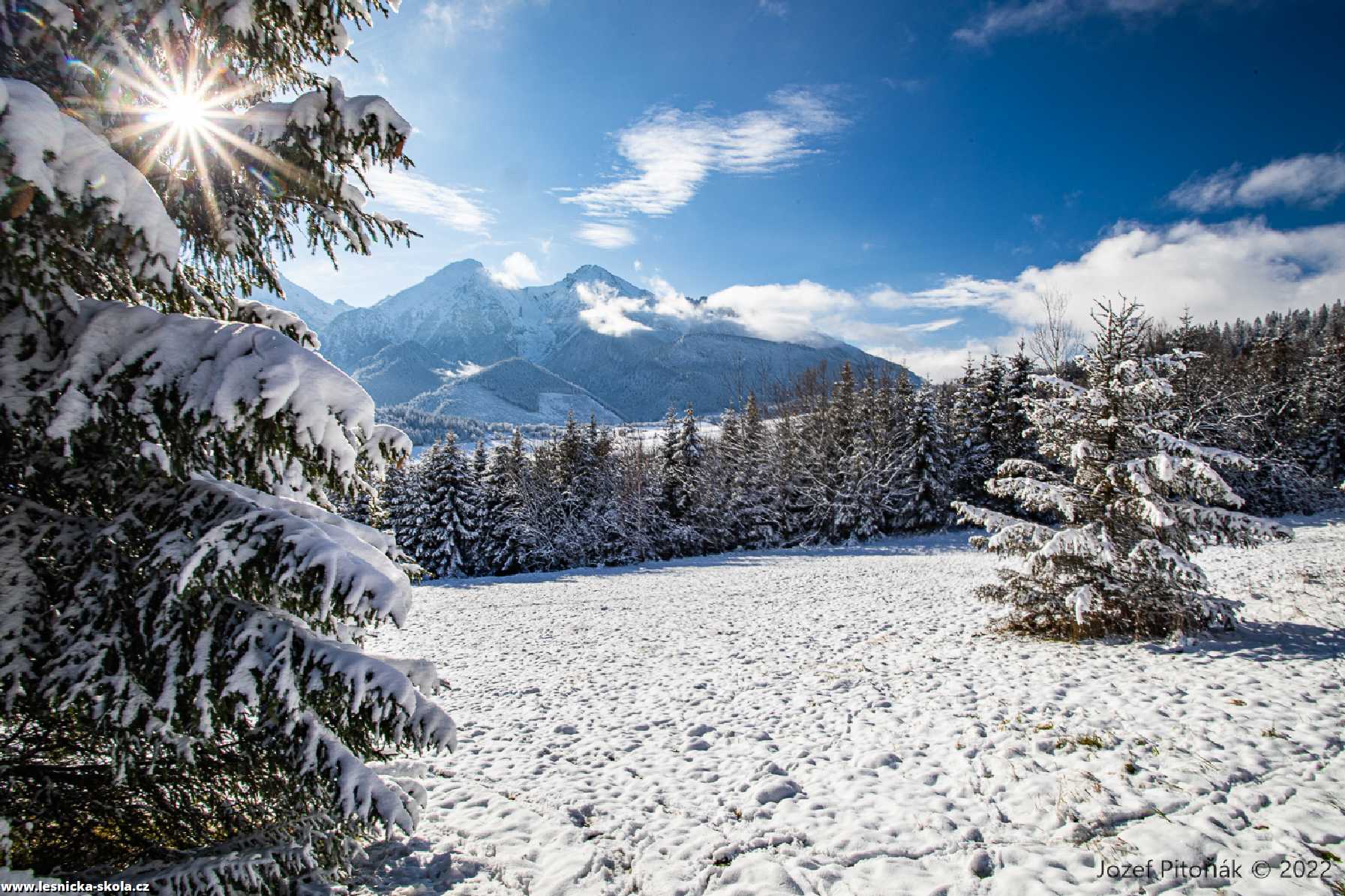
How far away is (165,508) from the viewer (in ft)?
8.24

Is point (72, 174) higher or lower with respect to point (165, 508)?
higher

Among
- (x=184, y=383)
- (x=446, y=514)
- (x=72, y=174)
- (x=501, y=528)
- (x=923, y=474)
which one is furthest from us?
(x=923, y=474)

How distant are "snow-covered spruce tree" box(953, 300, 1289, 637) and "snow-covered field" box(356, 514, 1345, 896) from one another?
675 mm

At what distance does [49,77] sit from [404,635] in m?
14.7

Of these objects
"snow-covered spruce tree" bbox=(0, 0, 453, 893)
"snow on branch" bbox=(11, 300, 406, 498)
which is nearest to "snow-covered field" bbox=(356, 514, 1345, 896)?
"snow-covered spruce tree" bbox=(0, 0, 453, 893)

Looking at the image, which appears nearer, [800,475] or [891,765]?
[891,765]

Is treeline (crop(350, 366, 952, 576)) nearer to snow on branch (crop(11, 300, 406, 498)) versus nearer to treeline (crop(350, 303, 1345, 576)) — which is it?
treeline (crop(350, 303, 1345, 576))

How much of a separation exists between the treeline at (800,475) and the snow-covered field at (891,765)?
943 inches

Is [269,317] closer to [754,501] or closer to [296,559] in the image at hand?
[296,559]

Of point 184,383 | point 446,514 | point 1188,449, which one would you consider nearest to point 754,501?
point 446,514

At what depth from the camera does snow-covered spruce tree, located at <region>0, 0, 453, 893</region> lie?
2.12 metres

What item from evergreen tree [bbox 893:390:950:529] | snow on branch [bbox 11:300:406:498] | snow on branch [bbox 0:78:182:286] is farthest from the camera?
evergreen tree [bbox 893:390:950:529]

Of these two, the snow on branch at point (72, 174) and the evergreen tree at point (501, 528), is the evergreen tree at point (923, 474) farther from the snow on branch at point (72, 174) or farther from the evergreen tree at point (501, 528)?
the snow on branch at point (72, 174)

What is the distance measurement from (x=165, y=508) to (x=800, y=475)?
39018 mm
